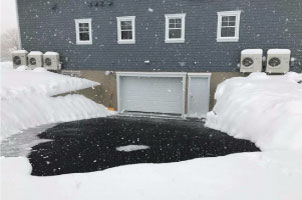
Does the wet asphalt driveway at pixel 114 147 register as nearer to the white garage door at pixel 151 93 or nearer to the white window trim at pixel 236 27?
the white garage door at pixel 151 93

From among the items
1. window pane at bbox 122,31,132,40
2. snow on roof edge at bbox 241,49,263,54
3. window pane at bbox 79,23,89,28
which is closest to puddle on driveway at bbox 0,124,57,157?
window pane at bbox 122,31,132,40

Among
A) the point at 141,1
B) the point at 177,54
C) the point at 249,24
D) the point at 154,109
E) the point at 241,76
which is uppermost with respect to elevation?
the point at 141,1

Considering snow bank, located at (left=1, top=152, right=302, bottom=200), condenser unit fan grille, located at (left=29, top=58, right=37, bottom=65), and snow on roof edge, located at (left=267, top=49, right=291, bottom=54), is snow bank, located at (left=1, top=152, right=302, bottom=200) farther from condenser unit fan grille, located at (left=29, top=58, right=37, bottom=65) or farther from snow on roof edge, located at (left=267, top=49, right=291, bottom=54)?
condenser unit fan grille, located at (left=29, top=58, right=37, bottom=65)

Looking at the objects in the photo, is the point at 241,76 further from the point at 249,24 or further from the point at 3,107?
the point at 3,107

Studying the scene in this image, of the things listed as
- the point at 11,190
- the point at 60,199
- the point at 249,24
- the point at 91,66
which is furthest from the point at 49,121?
the point at 249,24

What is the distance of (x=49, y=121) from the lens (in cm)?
1042

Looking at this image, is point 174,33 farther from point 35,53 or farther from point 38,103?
point 35,53

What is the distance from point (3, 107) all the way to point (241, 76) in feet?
37.8

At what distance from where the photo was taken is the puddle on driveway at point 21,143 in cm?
628

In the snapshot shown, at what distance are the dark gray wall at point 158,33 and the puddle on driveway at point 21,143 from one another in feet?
25.1

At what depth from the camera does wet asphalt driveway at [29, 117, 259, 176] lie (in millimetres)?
5453

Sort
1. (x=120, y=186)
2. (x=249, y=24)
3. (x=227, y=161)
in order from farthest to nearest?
(x=249, y=24) < (x=227, y=161) < (x=120, y=186)


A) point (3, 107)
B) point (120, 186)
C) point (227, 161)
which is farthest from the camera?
point (3, 107)

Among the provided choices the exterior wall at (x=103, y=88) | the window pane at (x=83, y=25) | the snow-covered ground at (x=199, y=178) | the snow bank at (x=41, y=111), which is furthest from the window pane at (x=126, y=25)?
the snow-covered ground at (x=199, y=178)
